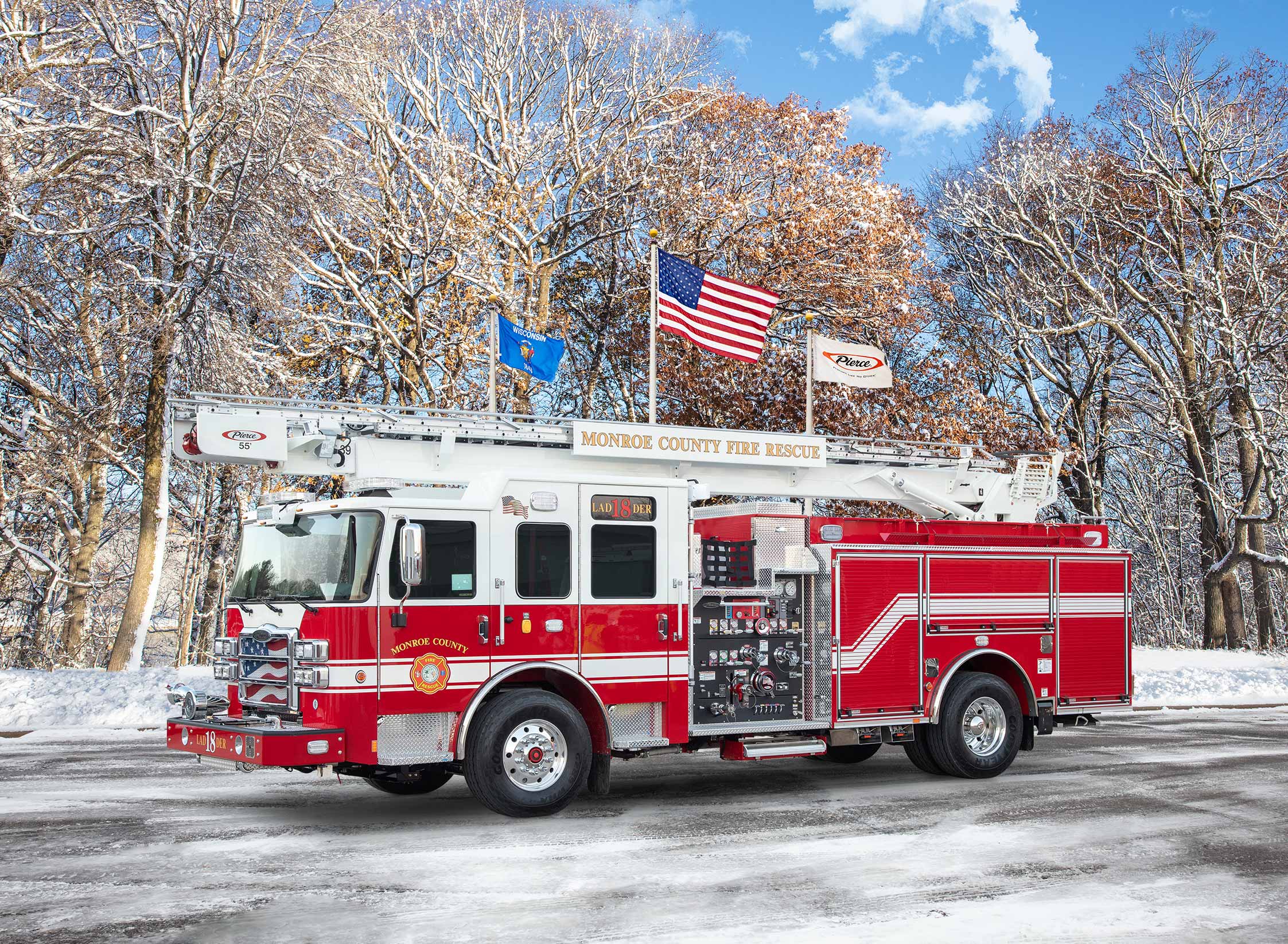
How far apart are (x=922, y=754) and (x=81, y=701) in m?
11.3

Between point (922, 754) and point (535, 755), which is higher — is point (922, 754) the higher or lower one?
the lower one

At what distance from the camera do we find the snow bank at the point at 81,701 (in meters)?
16.3

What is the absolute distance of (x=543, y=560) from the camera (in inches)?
391

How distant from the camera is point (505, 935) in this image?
A: 21.0 feet

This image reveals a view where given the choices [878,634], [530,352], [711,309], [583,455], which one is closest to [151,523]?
[530,352]

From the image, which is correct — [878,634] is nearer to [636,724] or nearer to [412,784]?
[636,724]

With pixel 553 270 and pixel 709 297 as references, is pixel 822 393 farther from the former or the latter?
pixel 709 297

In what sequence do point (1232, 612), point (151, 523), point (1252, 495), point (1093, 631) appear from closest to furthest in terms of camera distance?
point (1093, 631), point (151, 523), point (1252, 495), point (1232, 612)

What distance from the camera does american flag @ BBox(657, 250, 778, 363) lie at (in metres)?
16.6

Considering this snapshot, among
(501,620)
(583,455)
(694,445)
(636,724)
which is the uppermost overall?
(694,445)

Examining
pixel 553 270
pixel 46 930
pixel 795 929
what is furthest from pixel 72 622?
pixel 795 929

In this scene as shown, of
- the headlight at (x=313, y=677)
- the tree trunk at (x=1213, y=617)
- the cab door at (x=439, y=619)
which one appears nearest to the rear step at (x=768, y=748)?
the cab door at (x=439, y=619)

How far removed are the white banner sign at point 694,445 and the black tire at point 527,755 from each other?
7.91ft

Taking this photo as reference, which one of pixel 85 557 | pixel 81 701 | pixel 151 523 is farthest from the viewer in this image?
pixel 85 557
